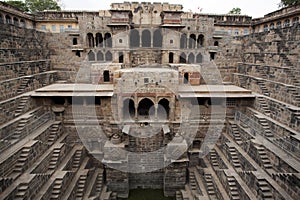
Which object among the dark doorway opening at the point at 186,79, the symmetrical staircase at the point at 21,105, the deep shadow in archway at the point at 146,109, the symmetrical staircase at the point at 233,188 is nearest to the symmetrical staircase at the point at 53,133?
the symmetrical staircase at the point at 21,105

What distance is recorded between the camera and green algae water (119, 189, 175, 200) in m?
13.3

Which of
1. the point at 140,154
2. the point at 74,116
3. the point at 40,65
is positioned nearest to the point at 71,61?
the point at 40,65

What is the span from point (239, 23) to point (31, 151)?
2750cm

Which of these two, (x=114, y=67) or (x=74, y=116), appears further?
(x=114, y=67)

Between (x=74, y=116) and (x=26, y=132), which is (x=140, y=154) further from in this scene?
(x=26, y=132)

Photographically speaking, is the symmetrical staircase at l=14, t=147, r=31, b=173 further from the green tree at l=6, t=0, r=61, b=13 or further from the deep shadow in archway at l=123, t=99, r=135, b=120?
the green tree at l=6, t=0, r=61, b=13

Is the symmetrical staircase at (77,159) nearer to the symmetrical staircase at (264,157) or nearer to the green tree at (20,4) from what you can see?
the symmetrical staircase at (264,157)

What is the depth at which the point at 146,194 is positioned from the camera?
13680 mm

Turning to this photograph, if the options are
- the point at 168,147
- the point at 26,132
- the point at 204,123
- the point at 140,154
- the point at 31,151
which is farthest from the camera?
the point at 204,123

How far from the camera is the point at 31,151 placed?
10.3 m

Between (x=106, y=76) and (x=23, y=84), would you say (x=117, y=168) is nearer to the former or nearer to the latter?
(x=106, y=76)

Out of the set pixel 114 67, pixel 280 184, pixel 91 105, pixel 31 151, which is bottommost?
pixel 280 184

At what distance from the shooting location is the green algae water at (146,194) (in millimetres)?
13281

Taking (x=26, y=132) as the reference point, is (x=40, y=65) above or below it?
above
